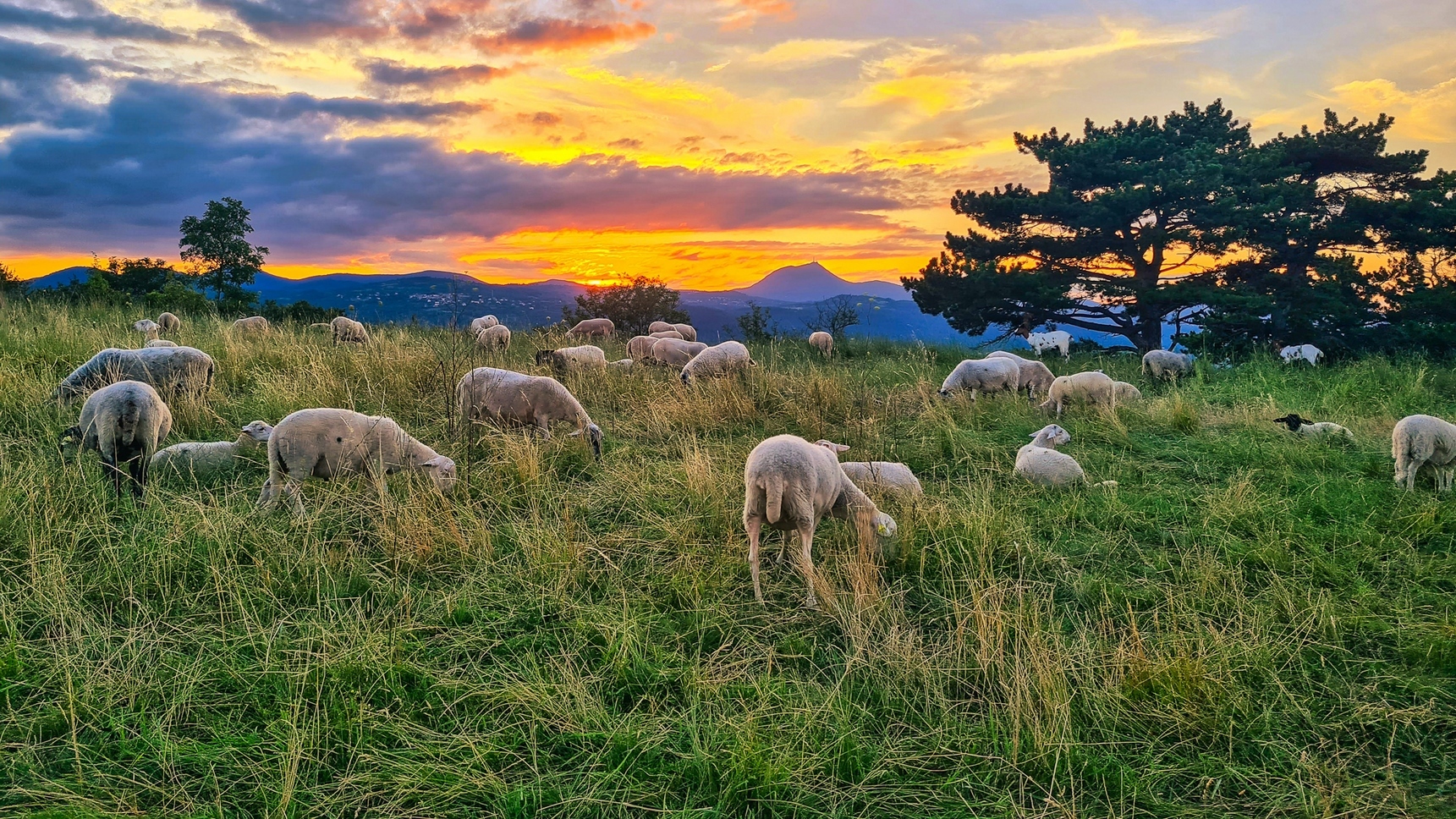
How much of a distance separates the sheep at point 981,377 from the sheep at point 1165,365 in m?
6.52

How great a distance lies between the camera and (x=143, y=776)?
112 inches

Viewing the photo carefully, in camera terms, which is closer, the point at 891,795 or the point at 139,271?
the point at 891,795

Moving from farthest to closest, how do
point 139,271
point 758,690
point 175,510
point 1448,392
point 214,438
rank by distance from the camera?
point 139,271, point 1448,392, point 214,438, point 175,510, point 758,690

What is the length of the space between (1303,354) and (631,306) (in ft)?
77.7

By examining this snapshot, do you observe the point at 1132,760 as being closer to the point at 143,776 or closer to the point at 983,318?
the point at 143,776

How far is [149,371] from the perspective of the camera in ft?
28.7

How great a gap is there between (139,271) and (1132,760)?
3814 cm

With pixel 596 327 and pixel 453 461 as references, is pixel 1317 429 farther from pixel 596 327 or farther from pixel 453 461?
pixel 596 327

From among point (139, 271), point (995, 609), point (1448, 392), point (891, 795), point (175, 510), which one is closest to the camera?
point (891, 795)

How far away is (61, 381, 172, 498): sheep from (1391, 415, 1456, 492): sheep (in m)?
11.4

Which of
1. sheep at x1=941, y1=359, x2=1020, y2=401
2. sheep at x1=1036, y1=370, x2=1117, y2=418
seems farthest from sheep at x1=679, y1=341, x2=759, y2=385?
sheep at x1=1036, y1=370, x2=1117, y2=418

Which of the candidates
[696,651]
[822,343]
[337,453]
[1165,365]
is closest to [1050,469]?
[696,651]

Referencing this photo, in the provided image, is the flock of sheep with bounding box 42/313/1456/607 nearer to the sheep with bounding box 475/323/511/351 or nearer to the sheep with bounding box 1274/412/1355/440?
the sheep with bounding box 1274/412/1355/440

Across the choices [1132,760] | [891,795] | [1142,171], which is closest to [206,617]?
[891,795]
